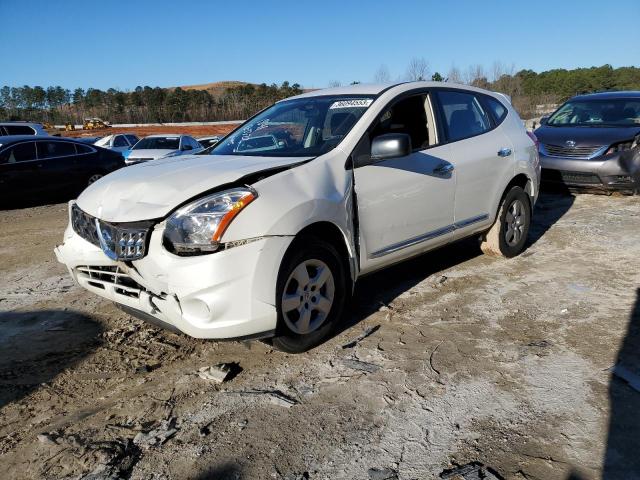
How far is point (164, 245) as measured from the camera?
3102 millimetres

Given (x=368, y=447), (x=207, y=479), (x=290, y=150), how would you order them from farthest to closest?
(x=290, y=150)
(x=368, y=447)
(x=207, y=479)

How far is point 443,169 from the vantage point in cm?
454

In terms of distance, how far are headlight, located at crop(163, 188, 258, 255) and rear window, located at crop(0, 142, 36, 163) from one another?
884 centimetres

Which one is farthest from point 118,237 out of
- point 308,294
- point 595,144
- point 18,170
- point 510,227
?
point 18,170

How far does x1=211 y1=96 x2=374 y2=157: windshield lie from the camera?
4.01 metres

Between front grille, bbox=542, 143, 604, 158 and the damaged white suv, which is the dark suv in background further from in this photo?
the damaged white suv

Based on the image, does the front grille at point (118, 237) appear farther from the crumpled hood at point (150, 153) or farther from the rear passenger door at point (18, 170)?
the crumpled hood at point (150, 153)

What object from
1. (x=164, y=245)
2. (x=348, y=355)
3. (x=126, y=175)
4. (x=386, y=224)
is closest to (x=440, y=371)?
(x=348, y=355)

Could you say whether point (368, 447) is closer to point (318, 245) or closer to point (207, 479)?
point (207, 479)

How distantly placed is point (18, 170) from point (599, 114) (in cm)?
1089

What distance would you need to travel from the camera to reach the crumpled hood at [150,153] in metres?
15.9

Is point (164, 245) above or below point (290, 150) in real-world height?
below

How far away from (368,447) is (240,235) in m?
1.33

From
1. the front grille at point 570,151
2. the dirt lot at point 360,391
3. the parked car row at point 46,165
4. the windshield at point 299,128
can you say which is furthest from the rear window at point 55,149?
the front grille at point 570,151
